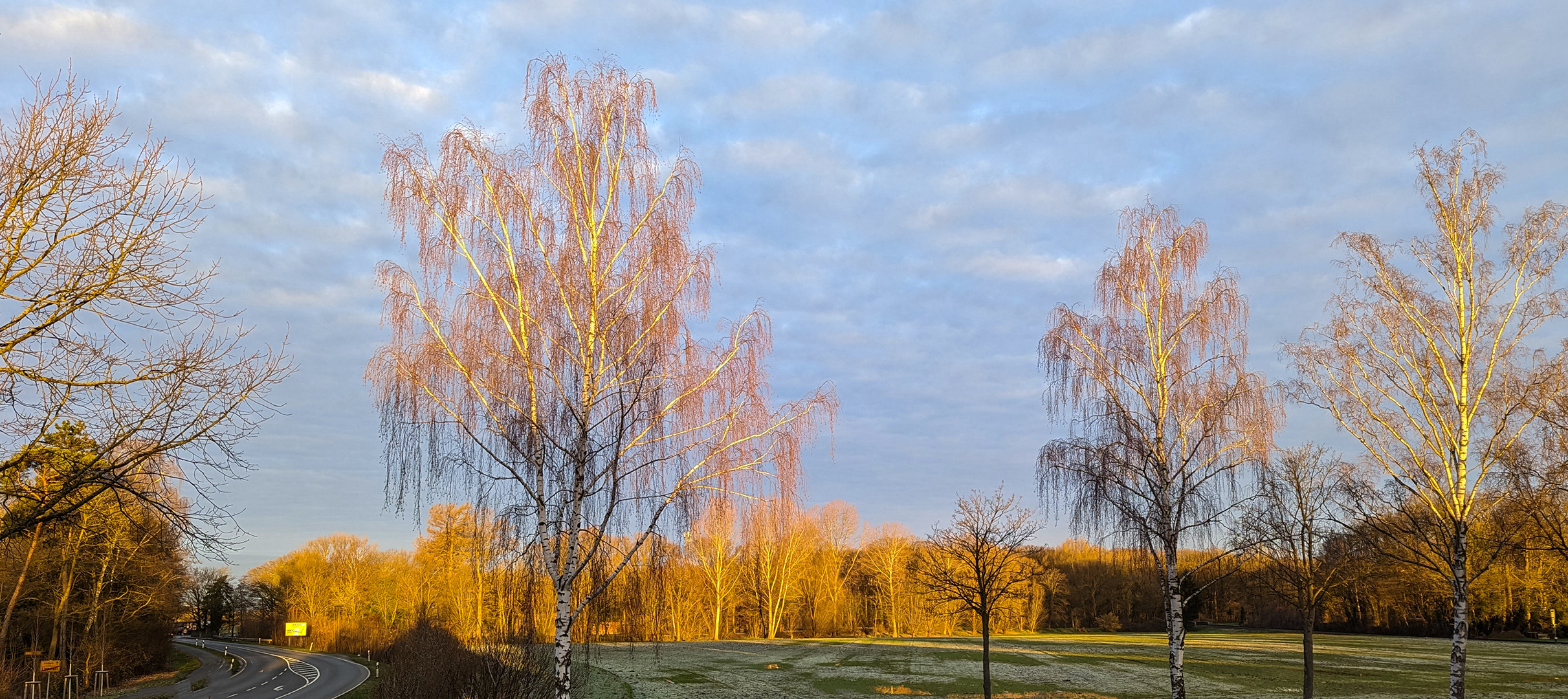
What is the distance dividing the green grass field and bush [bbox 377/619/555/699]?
13.5ft

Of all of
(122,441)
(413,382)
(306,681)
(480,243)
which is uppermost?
(480,243)

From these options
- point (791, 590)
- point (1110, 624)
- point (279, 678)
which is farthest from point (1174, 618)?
point (1110, 624)

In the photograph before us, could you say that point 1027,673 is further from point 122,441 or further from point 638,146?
point 122,441

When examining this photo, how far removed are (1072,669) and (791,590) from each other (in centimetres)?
4320

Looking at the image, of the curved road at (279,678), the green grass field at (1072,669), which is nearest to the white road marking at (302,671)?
the curved road at (279,678)

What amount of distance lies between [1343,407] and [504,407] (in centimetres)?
1751

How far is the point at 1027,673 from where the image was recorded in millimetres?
36469

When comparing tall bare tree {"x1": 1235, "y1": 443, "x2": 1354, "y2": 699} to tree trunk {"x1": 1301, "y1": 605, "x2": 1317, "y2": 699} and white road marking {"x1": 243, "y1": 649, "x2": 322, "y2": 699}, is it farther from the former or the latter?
white road marking {"x1": 243, "y1": 649, "x2": 322, "y2": 699}

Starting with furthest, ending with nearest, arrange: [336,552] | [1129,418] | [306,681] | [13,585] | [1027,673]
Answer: [336,552], [306,681], [1027,673], [13,585], [1129,418]

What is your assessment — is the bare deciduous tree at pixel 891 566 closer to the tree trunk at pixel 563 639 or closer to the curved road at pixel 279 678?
the curved road at pixel 279 678

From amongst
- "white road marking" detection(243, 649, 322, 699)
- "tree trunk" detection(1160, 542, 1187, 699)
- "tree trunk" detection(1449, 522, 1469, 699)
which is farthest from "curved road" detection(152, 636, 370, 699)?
"tree trunk" detection(1449, 522, 1469, 699)

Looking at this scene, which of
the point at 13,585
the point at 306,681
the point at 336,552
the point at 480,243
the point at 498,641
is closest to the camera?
the point at 480,243

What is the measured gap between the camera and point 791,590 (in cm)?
7906

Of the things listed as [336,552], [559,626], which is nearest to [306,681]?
[559,626]
